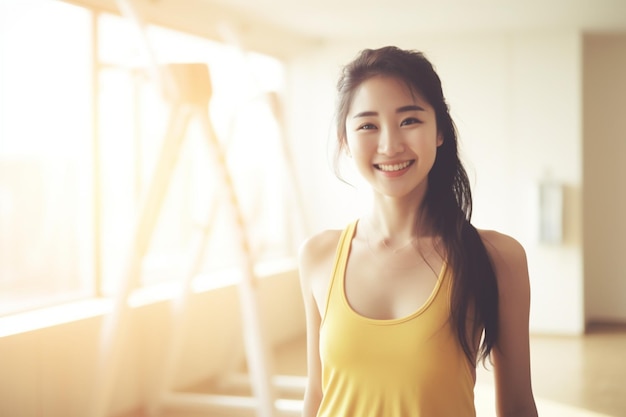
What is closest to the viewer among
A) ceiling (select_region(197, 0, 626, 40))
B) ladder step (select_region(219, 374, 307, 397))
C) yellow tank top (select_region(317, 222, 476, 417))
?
yellow tank top (select_region(317, 222, 476, 417))

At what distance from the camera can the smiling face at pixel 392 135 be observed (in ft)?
3.69

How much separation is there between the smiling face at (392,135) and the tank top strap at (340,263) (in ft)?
0.48

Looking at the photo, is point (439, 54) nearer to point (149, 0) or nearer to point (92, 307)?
point (149, 0)

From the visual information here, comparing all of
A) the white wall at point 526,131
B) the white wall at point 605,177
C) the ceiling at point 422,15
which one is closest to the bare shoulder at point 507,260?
the ceiling at point 422,15

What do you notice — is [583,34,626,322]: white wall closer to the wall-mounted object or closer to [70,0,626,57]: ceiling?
[70,0,626,57]: ceiling

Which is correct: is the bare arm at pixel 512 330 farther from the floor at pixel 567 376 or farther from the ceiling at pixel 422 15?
the ceiling at pixel 422 15

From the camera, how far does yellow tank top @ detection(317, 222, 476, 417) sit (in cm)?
106

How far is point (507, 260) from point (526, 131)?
5.44 metres

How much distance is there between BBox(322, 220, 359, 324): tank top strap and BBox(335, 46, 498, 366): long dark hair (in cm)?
15

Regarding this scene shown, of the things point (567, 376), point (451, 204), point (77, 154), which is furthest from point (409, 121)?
point (567, 376)

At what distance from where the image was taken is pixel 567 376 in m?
4.81

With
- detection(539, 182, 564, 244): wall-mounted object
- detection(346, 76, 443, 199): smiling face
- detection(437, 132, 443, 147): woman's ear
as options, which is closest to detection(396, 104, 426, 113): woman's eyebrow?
detection(346, 76, 443, 199): smiling face

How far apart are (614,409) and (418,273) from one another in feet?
11.3

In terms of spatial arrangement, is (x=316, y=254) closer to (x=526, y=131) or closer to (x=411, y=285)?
(x=411, y=285)
